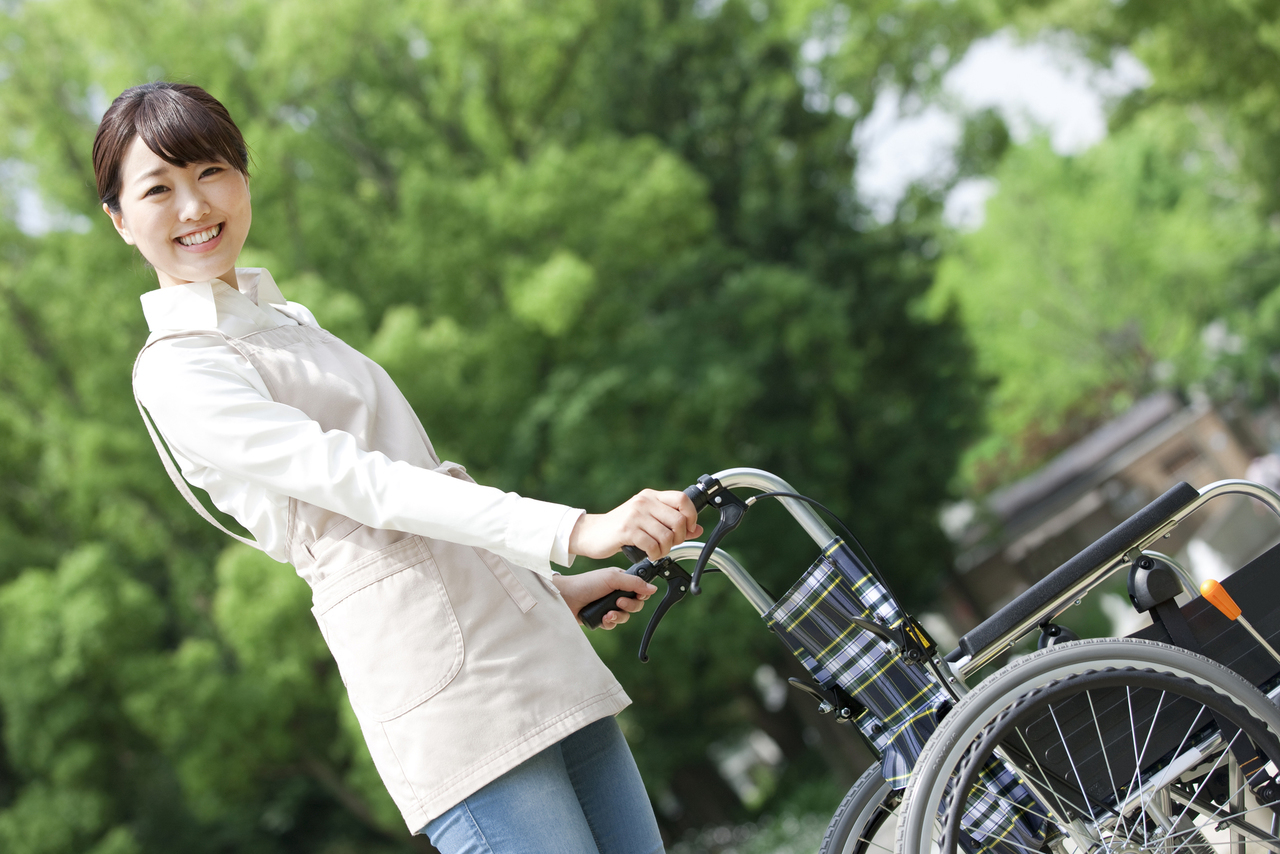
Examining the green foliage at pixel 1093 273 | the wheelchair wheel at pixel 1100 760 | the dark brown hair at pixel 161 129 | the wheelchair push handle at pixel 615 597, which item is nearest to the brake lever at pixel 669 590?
the wheelchair push handle at pixel 615 597

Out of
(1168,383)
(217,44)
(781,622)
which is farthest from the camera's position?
(1168,383)

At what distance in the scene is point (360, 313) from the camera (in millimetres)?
8148

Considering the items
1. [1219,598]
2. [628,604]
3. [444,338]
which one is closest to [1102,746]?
[1219,598]

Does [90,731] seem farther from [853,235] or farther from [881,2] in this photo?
[881,2]

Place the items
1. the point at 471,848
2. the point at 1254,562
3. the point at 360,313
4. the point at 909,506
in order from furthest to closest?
the point at 909,506 < the point at 360,313 < the point at 1254,562 < the point at 471,848

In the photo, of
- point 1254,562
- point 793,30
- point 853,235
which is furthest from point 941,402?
point 1254,562

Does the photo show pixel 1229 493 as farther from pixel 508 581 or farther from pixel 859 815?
pixel 508 581

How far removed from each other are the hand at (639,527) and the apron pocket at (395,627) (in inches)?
8.0

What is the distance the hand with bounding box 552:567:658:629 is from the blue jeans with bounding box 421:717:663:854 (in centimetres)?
19

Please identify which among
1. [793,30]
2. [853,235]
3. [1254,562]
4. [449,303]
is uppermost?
[793,30]

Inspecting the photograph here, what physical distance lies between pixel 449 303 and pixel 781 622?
8975mm

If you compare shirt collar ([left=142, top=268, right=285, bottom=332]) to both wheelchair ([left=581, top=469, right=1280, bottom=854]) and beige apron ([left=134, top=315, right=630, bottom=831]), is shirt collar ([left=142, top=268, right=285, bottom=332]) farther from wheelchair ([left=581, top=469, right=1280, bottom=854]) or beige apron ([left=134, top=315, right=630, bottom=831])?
wheelchair ([left=581, top=469, right=1280, bottom=854])

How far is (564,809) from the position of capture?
4.31ft

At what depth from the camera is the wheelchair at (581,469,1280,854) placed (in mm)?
1360
